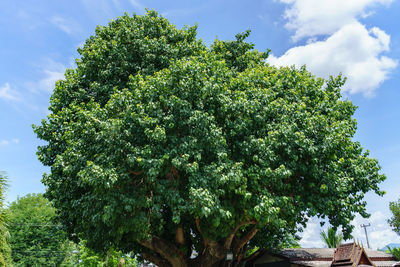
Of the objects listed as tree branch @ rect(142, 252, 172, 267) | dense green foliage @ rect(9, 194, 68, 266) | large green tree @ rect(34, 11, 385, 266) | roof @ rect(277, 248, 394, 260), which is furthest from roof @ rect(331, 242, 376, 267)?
dense green foliage @ rect(9, 194, 68, 266)

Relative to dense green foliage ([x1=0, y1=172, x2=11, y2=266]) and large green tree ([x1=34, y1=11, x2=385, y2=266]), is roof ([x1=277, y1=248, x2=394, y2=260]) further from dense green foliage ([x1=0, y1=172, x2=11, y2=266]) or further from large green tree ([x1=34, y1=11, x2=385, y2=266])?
dense green foliage ([x1=0, y1=172, x2=11, y2=266])

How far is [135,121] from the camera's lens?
12.0 meters

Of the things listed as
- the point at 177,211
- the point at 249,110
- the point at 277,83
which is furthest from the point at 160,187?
the point at 277,83

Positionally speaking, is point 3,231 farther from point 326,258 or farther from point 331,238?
point 331,238

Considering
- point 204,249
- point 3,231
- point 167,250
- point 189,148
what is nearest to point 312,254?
point 204,249

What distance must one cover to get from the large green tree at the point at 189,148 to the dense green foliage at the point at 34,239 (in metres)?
21.3

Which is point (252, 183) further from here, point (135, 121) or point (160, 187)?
point (135, 121)

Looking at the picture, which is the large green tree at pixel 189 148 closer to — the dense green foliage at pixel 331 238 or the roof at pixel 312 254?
the roof at pixel 312 254

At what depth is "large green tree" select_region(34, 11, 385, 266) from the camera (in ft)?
37.9

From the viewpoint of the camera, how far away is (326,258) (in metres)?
23.6

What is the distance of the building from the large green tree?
3.11 metres

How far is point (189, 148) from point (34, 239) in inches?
1213

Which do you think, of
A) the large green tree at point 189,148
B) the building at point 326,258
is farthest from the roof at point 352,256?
the large green tree at point 189,148

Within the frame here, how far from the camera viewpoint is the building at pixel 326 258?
16328mm
